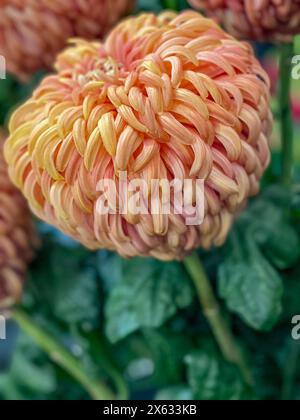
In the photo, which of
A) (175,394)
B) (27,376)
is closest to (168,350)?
(175,394)

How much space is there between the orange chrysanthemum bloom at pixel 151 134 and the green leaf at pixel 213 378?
0.11 metres

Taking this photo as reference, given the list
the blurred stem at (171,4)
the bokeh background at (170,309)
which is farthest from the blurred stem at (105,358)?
the blurred stem at (171,4)

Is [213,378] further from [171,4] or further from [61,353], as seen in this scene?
[171,4]

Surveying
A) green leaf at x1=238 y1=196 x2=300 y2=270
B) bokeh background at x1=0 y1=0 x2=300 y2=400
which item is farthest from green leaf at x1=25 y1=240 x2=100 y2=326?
green leaf at x1=238 y1=196 x2=300 y2=270

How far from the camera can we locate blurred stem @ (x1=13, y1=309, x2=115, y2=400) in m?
0.48

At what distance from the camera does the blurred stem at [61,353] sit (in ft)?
1.57

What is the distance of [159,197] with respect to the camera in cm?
32

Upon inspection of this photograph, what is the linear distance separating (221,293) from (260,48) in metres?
0.21

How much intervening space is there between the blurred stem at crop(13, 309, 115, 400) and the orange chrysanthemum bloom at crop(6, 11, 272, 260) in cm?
13

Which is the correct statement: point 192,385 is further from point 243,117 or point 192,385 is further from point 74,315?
point 243,117

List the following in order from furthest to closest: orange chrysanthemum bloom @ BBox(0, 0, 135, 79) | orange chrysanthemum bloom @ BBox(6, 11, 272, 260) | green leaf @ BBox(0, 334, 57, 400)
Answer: green leaf @ BBox(0, 334, 57, 400) → orange chrysanthemum bloom @ BBox(0, 0, 135, 79) → orange chrysanthemum bloom @ BBox(6, 11, 272, 260)

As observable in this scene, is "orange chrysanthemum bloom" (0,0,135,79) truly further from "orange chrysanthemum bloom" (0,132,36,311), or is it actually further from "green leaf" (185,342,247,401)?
"green leaf" (185,342,247,401)

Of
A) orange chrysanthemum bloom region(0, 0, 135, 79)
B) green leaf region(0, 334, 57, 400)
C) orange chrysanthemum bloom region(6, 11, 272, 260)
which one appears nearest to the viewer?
orange chrysanthemum bloom region(6, 11, 272, 260)
